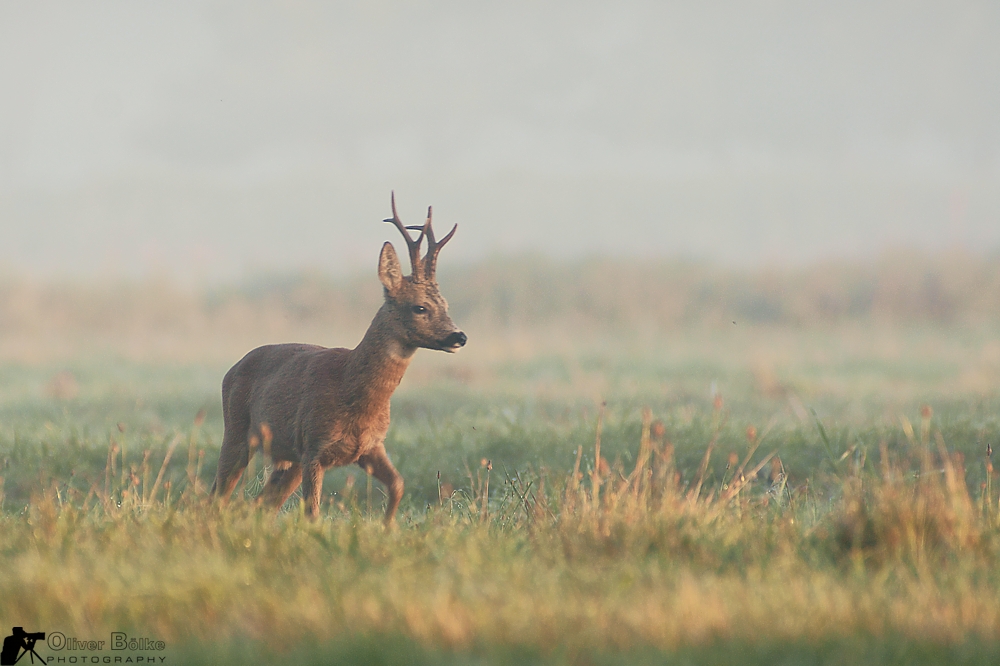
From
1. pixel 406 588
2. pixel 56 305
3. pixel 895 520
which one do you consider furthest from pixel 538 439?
pixel 56 305

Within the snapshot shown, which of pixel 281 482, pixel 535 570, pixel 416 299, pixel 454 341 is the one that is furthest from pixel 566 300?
pixel 535 570

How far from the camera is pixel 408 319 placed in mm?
Answer: 6121

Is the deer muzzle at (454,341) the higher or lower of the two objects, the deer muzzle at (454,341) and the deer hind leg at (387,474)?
the higher

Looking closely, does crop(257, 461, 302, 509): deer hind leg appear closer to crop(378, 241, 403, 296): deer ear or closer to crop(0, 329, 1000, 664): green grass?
crop(0, 329, 1000, 664): green grass

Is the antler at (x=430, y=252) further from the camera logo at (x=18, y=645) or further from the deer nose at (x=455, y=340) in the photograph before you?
the camera logo at (x=18, y=645)

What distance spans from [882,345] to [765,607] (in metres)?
16.4

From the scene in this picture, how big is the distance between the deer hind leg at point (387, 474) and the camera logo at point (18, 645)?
238cm

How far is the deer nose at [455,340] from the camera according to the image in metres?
5.98

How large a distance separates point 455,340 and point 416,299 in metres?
0.36

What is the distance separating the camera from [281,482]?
21.3ft

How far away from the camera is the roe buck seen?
19.7 feet

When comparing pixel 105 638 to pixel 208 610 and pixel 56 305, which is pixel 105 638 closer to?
pixel 208 610

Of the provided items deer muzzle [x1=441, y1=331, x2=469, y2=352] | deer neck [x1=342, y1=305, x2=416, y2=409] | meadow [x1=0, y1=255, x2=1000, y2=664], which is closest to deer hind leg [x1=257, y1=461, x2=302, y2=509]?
meadow [x1=0, y1=255, x2=1000, y2=664]

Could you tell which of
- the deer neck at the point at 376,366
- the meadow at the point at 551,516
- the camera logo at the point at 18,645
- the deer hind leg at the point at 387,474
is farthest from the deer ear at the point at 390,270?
the camera logo at the point at 18,645
